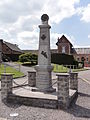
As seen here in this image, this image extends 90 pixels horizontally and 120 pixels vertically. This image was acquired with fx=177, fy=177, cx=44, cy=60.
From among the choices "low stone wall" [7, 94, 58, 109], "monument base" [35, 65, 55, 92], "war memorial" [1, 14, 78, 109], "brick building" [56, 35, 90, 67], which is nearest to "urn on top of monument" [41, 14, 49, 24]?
"war memorial" [1, 14, 78, 109]

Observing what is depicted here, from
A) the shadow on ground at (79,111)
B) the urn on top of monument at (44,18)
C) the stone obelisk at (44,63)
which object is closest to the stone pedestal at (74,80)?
the stone obelisk at (44,63)

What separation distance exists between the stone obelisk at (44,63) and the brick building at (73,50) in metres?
45.2

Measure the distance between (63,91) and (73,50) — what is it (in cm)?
5270

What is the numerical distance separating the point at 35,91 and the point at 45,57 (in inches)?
65.9

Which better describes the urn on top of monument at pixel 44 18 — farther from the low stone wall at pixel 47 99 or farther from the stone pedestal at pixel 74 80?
the low stone wall at pixel 47 99

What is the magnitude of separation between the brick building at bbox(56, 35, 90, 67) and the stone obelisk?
45.2 m

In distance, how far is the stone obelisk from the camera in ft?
27.0

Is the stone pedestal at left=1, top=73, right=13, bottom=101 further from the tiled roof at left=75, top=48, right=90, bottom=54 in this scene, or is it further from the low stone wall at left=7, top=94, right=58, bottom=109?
the tiled roof at left=75, top=48, right=90, bottom=54

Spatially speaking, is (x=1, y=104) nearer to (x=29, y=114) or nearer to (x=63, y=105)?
(x=29, y=114)

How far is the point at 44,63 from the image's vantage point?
8344 mm

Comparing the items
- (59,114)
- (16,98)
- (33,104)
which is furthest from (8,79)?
(59,114)

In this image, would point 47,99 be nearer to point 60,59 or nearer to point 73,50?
point 60,59

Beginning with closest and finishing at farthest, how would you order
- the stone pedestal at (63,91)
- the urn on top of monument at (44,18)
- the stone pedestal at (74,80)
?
the stone pedestal at (63,91) < the urn on top of monument at (44,18) < the stone pedestal at (74,80)

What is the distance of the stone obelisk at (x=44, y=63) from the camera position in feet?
27.0
